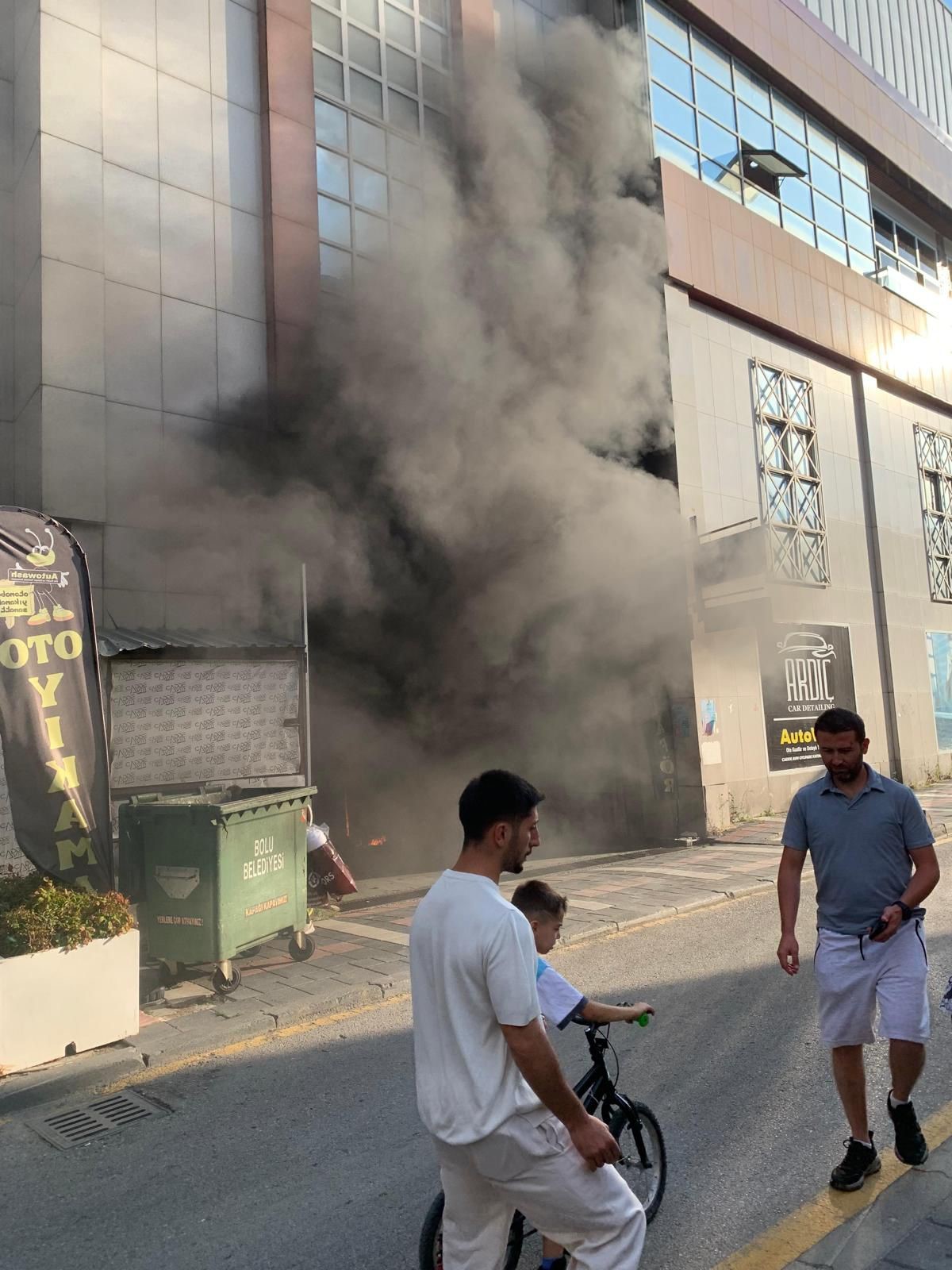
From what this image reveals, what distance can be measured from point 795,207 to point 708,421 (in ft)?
17.5

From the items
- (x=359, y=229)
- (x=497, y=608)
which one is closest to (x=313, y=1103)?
(x=497, y=608)

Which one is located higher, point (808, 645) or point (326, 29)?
point (326, 29)

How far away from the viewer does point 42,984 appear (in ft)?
14.7

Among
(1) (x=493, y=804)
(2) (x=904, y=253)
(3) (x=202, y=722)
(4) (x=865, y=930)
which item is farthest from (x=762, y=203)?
(1) (x=493, y=804)

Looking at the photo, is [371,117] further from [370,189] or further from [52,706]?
[52,706]

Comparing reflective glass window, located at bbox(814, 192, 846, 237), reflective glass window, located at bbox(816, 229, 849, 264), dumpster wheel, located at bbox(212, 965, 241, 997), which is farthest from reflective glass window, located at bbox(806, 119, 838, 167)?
dumpster wheel, located at bbox(212, 965, 241, 997)

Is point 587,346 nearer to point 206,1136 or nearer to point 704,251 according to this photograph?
point 704,251

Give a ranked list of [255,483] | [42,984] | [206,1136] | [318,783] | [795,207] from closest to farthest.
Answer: [206,1136] → [42,984] → [255,483] → [318,783] → [795,207]

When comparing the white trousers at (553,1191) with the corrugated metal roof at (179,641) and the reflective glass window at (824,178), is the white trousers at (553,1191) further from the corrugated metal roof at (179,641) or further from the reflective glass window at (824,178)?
the reflective glass window at (824,178)

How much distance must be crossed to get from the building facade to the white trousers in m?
7.82

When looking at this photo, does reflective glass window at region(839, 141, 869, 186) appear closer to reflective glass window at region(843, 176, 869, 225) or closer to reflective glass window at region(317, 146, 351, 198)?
reflective glass window at region(843, 176, 869, 225)

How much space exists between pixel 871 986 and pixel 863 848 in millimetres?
435

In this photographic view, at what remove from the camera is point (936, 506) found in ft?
60.4

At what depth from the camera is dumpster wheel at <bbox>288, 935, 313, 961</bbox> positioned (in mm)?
6328
